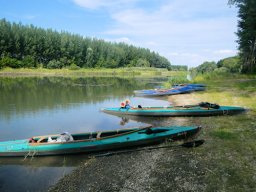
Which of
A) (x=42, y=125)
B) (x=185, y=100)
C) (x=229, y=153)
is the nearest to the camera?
(x=229, y=153)

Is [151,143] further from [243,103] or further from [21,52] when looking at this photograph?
[21,52]

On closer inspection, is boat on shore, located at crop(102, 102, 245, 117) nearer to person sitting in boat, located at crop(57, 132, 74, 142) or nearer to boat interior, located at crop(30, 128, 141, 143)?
boat interior, located at crop(30, 128, 141, 143)

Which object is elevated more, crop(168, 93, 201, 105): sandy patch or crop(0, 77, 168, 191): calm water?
crop(168, 93, 201, 105): sandy patch

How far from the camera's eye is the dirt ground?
→ 9.91 meters

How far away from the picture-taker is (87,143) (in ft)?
47.0

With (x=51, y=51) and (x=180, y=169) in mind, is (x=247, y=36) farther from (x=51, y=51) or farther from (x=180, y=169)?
(x=51, y=51)

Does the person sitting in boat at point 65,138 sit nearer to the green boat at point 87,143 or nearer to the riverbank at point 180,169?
the green boat at point 87,143

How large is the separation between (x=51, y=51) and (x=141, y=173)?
4207 inches

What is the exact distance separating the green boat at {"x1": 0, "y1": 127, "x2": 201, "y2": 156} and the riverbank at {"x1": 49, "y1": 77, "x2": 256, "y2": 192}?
1010mm

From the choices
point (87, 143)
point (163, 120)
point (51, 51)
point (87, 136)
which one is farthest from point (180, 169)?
point (51, 51)

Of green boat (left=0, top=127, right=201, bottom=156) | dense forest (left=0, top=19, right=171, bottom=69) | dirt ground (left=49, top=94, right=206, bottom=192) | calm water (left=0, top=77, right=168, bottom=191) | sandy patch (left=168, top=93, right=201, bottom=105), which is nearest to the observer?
dirt ground (left=49, top=94, right=206, bottom=192)

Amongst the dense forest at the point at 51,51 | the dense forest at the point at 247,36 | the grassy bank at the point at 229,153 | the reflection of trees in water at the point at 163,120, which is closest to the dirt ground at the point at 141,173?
the grassy bank at the point at 229,153

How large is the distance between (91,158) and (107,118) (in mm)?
10927

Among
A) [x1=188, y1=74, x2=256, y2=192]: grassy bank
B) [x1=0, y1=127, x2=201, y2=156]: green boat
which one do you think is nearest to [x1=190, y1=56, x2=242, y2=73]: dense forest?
[x1=188, y1=74, x2=256, y2=192]: grassy bank
